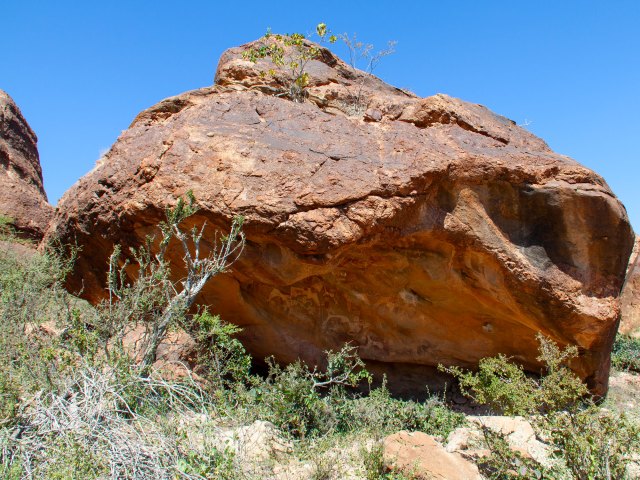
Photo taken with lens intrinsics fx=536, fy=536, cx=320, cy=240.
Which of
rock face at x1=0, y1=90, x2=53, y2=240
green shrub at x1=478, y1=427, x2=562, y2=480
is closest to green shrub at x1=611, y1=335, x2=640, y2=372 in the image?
green shrub at x1=478, y1=427, x2=562, y2=480

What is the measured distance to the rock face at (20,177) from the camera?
1122 centimetres

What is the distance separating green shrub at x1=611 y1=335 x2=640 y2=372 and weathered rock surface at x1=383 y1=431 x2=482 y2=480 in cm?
440

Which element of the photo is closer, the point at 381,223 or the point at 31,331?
the point at 381,223

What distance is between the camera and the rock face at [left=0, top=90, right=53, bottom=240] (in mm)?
11219

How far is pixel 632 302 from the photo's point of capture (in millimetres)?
9617

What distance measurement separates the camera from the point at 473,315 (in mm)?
5531

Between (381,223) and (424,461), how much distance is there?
1879 mm

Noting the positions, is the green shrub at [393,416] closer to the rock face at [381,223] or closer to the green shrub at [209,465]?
the rock face at [381,223]

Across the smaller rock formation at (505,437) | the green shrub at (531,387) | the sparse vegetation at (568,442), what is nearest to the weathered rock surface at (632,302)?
the green shrub at (531,387)

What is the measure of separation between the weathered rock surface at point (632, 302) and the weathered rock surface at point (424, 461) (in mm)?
6633

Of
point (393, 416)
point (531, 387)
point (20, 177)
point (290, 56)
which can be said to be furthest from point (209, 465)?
point (20, 177)

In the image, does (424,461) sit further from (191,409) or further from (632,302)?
(632,302)

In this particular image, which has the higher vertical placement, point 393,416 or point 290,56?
point 290,56

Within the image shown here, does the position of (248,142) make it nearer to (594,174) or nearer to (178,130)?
(178,130)
